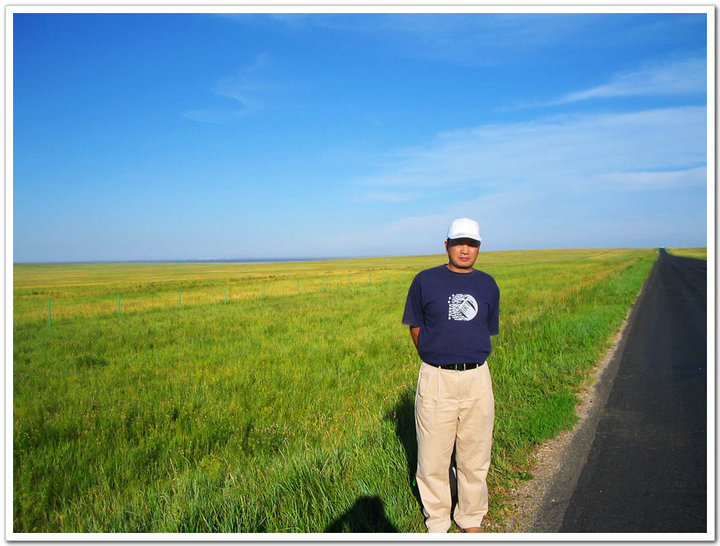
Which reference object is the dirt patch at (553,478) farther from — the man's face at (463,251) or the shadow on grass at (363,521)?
the man's face at (463,251)

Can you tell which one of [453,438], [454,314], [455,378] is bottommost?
[453,438]

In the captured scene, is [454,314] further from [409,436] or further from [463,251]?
[409,436]

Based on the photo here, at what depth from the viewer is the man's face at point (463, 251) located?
3.01m

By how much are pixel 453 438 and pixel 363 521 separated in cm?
93

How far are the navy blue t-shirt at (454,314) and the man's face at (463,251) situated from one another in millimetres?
107

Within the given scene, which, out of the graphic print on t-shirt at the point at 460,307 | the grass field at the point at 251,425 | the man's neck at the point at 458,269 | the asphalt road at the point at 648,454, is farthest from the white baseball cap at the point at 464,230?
the asphalt road at the point at 648,454

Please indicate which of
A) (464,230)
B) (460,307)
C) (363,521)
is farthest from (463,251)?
(363,521)

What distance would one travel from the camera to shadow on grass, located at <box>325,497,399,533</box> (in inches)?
127

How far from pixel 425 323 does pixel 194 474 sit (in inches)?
115

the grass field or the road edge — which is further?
the grass field

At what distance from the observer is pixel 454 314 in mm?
3066

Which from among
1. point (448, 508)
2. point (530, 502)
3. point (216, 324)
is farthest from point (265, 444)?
point (216, 324)

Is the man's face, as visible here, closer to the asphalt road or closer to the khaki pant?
the khaki pant

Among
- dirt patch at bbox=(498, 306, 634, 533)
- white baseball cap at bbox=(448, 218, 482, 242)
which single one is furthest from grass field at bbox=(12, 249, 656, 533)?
white baseball cap at bbox=(448, 218, 482, 242)
